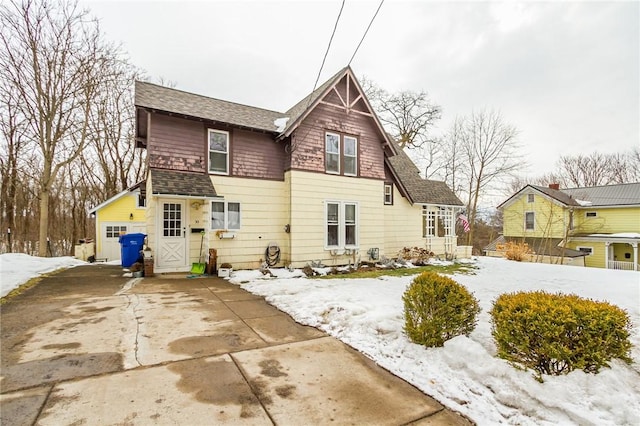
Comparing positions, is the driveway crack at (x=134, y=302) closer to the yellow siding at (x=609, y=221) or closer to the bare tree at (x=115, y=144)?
the bare tree at (x=115, y=144)

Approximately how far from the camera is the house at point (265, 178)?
9062mm

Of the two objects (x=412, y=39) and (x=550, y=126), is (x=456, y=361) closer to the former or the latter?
(x=412, y=39)

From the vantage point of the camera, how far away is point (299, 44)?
861cm

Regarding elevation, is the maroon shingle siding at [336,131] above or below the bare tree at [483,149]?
below

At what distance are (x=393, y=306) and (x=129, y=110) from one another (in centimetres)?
2242

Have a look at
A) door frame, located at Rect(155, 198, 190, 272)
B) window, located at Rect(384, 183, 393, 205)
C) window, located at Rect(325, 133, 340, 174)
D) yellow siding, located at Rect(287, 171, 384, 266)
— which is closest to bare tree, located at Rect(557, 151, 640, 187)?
window, located at Rect(384, 183, 393, 205)

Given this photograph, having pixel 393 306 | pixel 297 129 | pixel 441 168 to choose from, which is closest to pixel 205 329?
pixel 393 306

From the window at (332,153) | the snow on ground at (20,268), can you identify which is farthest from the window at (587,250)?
the snow on ground at (20,268)

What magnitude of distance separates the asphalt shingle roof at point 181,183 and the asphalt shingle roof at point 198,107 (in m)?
1.86

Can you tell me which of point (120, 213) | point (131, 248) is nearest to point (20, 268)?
point (131, 248)

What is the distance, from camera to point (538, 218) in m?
24.9

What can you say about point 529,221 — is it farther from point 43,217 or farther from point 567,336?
point 43,217

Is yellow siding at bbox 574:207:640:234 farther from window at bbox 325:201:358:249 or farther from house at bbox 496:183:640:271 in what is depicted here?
window at bbox 325:201:358:249

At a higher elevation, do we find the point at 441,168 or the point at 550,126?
the point at 550,126
